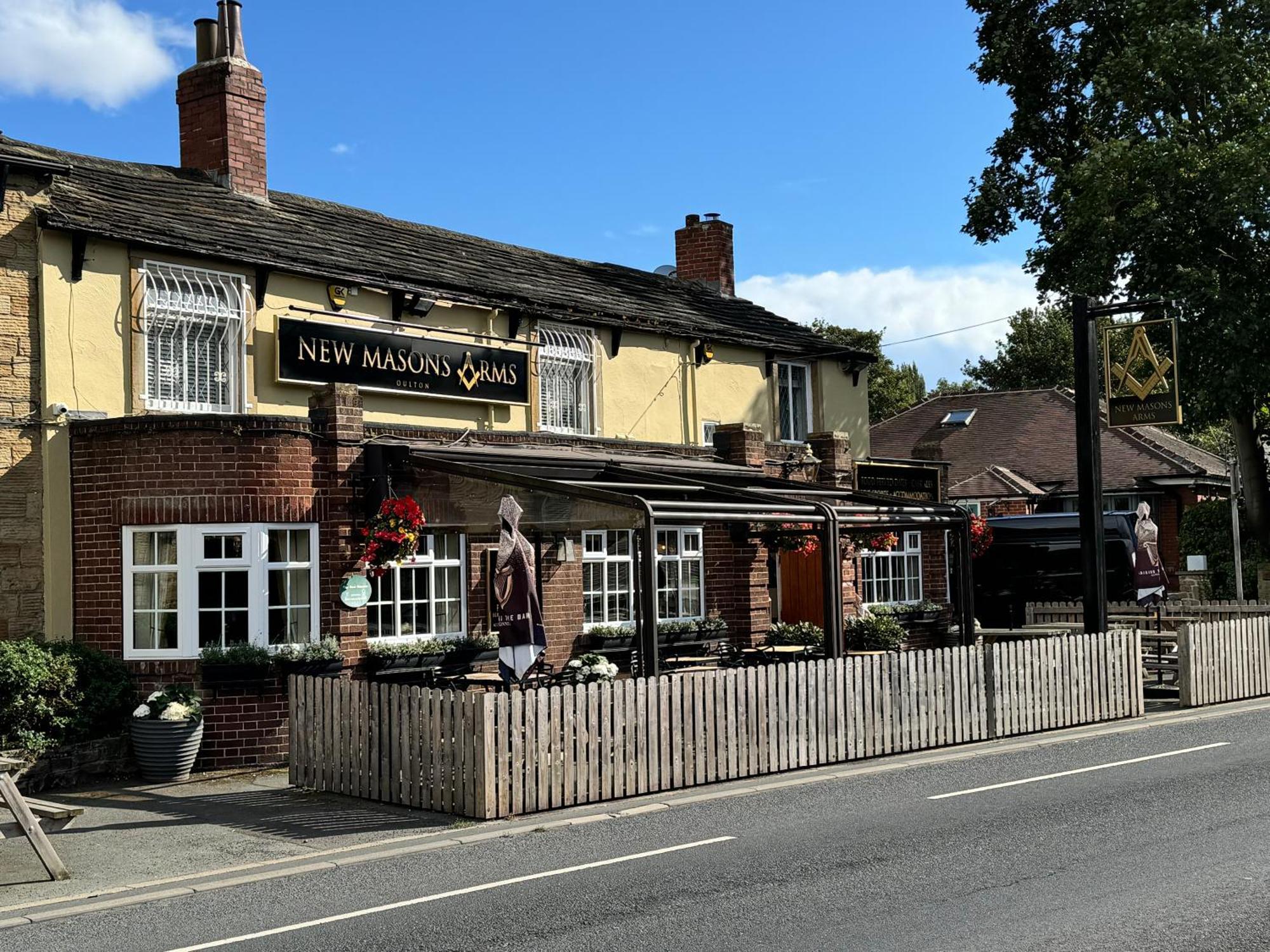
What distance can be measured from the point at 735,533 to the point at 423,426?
247 inches

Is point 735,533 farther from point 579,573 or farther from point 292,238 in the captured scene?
point 292,238

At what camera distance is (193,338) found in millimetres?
16141

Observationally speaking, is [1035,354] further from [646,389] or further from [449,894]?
[449,894]

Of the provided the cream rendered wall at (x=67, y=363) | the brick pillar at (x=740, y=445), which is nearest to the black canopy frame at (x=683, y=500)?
the brick pillar at (x=740, y=445)

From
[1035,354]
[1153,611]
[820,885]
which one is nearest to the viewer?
[820,885]

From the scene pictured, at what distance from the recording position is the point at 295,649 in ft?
48.0

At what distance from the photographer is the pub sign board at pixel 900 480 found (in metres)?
24.9

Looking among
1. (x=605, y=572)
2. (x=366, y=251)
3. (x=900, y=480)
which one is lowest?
(x=605, y=572)

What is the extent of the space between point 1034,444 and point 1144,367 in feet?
72.8

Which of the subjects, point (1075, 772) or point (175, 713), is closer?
point (1075, 772)

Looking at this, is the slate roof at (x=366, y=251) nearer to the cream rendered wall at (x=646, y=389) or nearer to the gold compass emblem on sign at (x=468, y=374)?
the cream rendered wall at (x=646, y=389)

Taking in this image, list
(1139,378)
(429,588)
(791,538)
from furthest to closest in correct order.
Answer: (791,538), (1139,378), (429,588)

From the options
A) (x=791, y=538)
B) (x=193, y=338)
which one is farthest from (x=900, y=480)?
(x=193, y=338)

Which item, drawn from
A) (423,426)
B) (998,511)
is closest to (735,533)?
(423,426)
